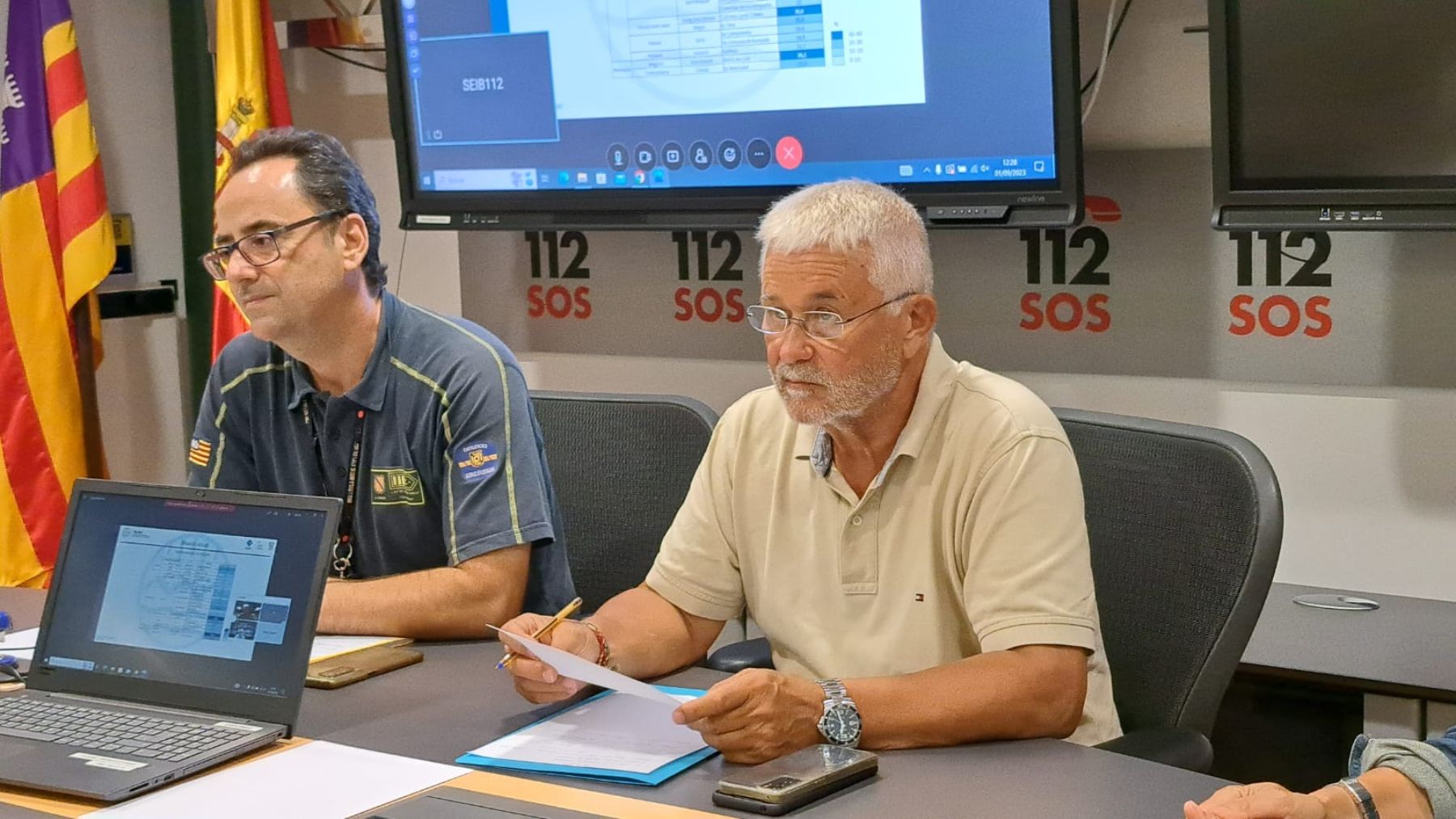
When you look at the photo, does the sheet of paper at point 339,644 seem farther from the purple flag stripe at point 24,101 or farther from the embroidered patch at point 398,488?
the purple flag stripe at point 24,101

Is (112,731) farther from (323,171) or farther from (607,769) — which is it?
(323,171)

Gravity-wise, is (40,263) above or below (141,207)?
below

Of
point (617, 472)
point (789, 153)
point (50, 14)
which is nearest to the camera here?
point (617, 472)

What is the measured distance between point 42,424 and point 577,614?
2.00 metres

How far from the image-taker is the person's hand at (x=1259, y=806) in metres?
1.35

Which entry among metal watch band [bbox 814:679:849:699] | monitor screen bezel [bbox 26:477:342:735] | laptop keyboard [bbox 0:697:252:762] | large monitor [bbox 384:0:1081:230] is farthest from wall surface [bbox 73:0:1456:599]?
laptop keyboard [bbox 0:697:252:762]

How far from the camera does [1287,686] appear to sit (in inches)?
93.5

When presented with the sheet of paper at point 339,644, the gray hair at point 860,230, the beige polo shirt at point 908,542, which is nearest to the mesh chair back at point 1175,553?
the beige polo shirt at point 908,542

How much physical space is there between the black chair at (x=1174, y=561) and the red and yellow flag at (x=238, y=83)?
2401mm

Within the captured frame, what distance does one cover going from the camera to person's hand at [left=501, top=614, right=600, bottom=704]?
1753mm

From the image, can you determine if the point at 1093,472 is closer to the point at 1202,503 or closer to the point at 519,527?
the point at 1202,503

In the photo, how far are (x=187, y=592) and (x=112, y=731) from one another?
173 mm

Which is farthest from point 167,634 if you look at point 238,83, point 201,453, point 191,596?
point 238,83

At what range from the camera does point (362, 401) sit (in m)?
2.29
